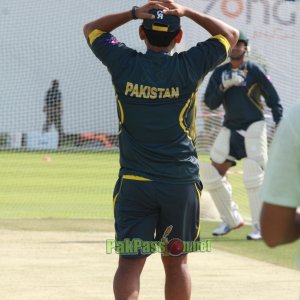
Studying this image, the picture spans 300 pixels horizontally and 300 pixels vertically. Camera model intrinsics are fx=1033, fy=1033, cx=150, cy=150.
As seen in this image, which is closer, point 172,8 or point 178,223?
point 172,8

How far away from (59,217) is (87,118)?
9799 millimetres

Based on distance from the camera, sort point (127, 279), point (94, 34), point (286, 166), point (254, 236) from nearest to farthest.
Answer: point (286, 166) < point (127, 279) < point (94, 34) < point (254, 236)

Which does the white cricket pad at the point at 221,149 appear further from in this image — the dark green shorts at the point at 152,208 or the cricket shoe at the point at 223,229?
the dark green shorts at the point at 152,208

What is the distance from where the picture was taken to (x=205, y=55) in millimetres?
5738

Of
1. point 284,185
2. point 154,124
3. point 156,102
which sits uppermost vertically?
point 284,185

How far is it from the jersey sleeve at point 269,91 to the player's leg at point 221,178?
588mm

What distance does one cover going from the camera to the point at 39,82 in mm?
22203

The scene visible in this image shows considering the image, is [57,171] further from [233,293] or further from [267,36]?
[233,293]

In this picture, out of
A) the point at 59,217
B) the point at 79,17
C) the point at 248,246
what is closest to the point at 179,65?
the point at 248,246

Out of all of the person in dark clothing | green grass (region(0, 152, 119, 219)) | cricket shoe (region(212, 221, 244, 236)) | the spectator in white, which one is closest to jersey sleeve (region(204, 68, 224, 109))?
cricket shoe (region(212, 221, 244, 236))

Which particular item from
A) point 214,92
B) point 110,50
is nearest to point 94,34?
point 110,50

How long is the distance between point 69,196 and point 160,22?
10961mm

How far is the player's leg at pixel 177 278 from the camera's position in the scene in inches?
234

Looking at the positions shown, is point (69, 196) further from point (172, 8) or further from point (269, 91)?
point (172, 8)
